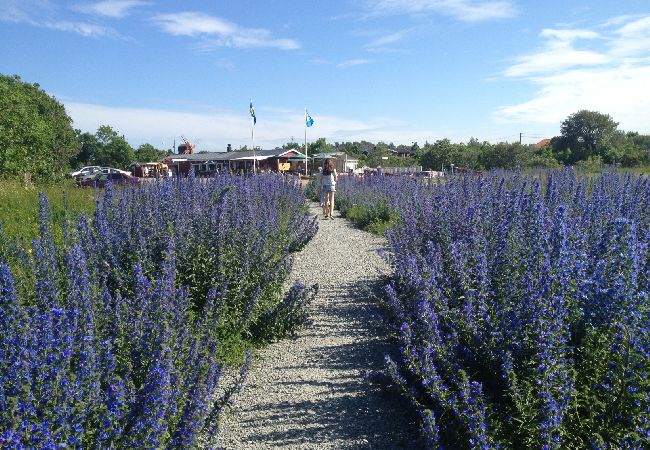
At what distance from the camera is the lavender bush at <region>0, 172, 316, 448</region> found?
221cm

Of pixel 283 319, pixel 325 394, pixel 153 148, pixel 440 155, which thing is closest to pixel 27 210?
pixel 283 319

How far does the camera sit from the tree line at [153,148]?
60.7ft

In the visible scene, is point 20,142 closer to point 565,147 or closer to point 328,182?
point 328,182

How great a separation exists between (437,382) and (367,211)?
11001 millimetres

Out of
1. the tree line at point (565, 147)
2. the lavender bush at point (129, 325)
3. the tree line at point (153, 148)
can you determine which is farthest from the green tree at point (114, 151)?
the lavender bush at point (129, 325)

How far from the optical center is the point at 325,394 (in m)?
4.17

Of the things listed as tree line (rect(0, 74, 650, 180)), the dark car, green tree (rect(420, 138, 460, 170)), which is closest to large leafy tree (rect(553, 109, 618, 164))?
tree line (rect(0, 74, 650, 180))

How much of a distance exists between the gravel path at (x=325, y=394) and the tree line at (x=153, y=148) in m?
11.6

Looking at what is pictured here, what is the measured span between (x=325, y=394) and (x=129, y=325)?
1689mm

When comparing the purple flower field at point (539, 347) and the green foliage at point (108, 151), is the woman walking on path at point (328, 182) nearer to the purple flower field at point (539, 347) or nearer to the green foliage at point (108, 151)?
the purple flower field at point (539, 347)

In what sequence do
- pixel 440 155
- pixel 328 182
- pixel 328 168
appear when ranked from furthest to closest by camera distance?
1. pixel 440 155
2. pixel 328 168
3. pixel 328 182

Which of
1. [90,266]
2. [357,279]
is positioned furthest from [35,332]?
[357,279]

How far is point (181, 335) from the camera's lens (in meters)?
3.48

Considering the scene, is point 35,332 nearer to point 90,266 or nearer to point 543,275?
point 90,266
